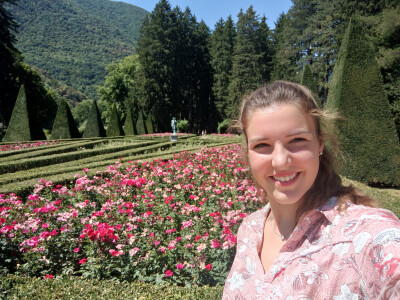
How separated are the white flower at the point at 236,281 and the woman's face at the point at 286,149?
0.33m

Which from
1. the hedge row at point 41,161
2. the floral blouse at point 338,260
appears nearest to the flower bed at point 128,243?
the floral blouse at point 338,260

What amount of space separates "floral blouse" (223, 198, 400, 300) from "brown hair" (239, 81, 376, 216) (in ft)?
0.20

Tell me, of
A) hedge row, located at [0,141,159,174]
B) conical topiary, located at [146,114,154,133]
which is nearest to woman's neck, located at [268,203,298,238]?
hedge row, located at [0,141,159,174]

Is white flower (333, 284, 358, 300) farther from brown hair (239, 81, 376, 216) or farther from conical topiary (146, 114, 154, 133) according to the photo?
conical topiary (146, 114, 154, 133)

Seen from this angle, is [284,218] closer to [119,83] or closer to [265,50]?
[265,50]

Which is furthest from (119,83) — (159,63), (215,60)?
(215,60)

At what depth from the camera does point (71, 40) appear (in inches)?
4456

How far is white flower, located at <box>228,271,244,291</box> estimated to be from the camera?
1026 millimetres

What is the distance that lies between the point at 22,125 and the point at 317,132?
1850 cm

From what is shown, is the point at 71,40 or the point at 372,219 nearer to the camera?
the point at 372,219

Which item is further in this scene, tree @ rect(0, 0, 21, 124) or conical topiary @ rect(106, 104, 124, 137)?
conical topiary @ rect(106, 104, 124, 137)

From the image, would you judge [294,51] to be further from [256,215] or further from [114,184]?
[256,215]

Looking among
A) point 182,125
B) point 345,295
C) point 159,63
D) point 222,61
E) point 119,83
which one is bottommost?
point 345,295

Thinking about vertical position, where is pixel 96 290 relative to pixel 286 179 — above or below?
below
